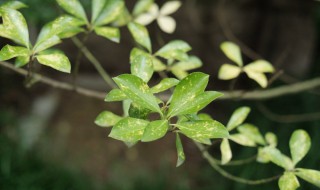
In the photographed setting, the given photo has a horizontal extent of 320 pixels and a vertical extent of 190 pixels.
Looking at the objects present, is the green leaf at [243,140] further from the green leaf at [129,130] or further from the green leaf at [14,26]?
the green leaf at [14,26]

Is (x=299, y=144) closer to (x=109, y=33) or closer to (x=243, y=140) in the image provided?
(x=243, y=140)

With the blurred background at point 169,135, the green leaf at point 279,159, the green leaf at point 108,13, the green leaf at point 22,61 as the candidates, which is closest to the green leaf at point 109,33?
the green leaf at point 108,13

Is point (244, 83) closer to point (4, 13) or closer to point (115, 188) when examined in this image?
point (115, 188)

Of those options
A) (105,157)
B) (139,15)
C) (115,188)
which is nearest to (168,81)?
(139,15)

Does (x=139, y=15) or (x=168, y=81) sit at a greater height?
(x=168, y=81)

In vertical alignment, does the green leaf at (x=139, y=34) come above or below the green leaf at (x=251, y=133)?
above

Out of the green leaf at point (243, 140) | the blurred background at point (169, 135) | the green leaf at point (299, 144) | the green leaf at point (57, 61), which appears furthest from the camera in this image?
the blurred background at point (169, 135)
